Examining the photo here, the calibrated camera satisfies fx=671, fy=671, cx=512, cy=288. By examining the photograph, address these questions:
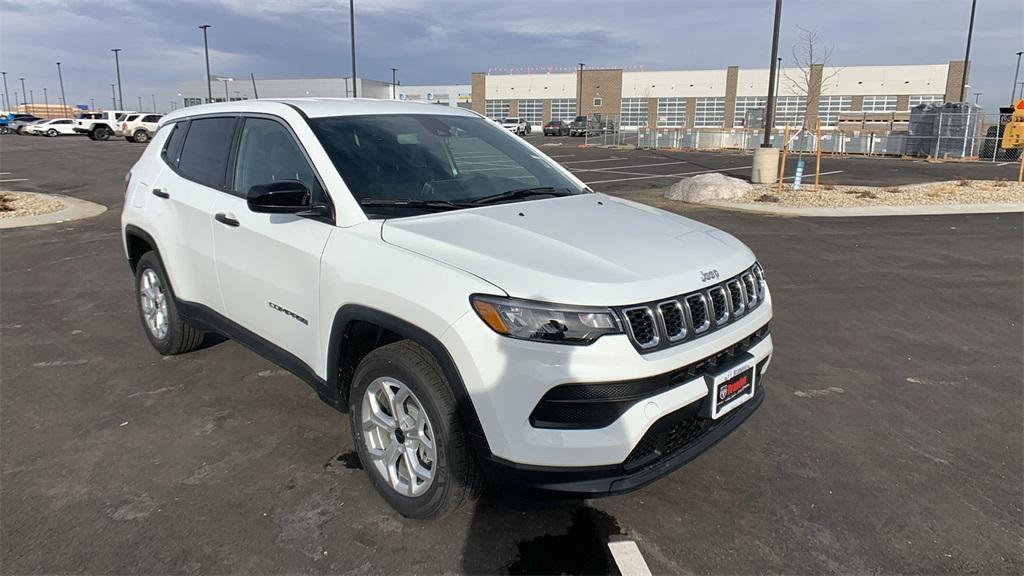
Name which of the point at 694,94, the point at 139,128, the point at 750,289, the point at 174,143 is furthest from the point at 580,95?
the point at 750,289

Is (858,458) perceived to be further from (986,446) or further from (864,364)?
(864,364)

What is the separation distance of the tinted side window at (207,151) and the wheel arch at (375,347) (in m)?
1.59

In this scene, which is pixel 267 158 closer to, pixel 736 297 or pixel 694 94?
pixel 736 297

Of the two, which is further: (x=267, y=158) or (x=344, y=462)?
(x=267, y=158)

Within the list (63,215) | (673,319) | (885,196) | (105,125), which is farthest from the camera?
(105,125)

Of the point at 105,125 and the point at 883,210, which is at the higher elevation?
the point at 105,125

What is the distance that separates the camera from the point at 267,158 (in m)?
3.84

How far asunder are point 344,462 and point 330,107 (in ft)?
6.44

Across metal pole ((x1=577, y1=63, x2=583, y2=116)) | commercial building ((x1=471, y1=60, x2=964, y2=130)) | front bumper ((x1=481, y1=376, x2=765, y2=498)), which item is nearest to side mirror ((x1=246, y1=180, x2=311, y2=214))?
front bumper ((x1=481, y1=376, x2=765, y2=498))

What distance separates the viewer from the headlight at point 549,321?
246 cm

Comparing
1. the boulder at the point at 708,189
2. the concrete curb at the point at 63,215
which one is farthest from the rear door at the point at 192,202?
the boulder at the point at 708,189

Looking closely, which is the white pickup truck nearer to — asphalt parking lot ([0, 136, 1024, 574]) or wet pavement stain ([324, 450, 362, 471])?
asphalt parking lot ([0, 136, 1024, 574])

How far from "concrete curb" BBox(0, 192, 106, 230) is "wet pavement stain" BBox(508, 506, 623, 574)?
38.6ft

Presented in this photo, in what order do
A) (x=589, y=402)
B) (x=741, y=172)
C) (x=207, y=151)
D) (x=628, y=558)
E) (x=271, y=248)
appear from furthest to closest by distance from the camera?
(x=741, y=172)
(x=207, y=151)
(x=271, y=248)
(x=628, y=558)
(x=589, y=402)
